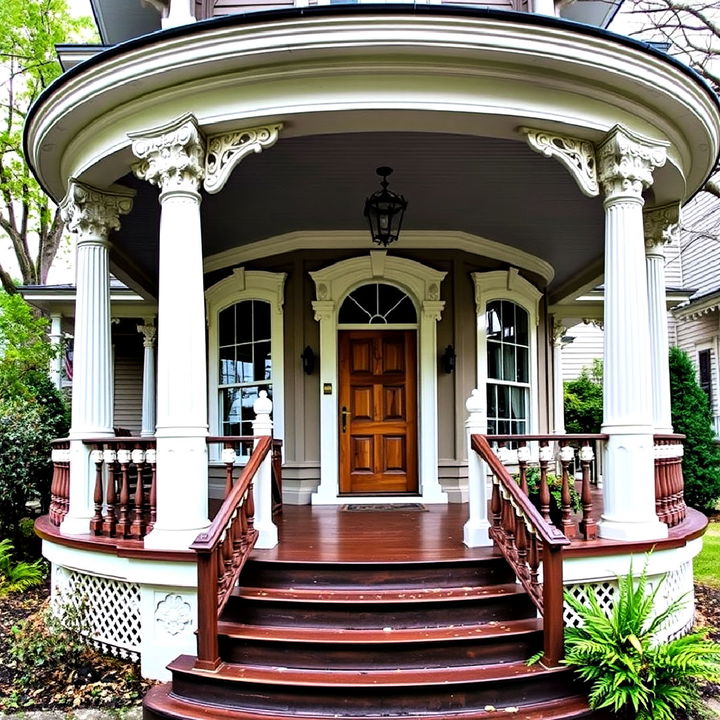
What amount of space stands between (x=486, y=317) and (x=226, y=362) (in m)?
3.09

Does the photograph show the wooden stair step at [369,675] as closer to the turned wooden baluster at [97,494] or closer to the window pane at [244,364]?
the turned wooden baluster at [97,494]

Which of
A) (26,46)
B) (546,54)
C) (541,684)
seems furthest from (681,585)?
(26,46)

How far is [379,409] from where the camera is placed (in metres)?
7.10

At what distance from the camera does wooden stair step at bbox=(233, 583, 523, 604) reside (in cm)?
381

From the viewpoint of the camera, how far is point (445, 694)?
3.29 meters

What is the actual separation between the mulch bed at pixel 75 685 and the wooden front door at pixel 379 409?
3.23 metres

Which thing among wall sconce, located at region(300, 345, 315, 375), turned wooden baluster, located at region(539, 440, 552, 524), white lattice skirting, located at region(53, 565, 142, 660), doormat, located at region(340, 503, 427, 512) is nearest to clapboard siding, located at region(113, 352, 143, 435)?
wall sconce, located at region(300, 345, 315, 375)

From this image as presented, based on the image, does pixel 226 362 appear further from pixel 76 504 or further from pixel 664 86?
pixel 664 86

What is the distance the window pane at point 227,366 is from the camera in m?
7.54

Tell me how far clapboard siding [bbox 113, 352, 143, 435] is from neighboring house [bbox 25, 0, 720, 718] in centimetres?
645

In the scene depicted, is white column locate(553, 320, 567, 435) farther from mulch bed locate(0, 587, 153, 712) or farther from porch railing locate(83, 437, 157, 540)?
mulch bed locate(0, 587, 153, 712)

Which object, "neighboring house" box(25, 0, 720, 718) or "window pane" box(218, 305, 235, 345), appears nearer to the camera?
"neighboring house" box(25, 0, 720, 718)

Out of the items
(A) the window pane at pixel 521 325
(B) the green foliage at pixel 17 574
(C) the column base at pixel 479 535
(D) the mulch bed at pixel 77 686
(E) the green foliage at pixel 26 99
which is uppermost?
(E) the green foliage at pixel 26 99

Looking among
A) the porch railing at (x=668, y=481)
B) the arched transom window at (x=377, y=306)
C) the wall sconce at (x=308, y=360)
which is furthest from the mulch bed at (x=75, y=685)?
the arched transom window at (x=377, y=306)
